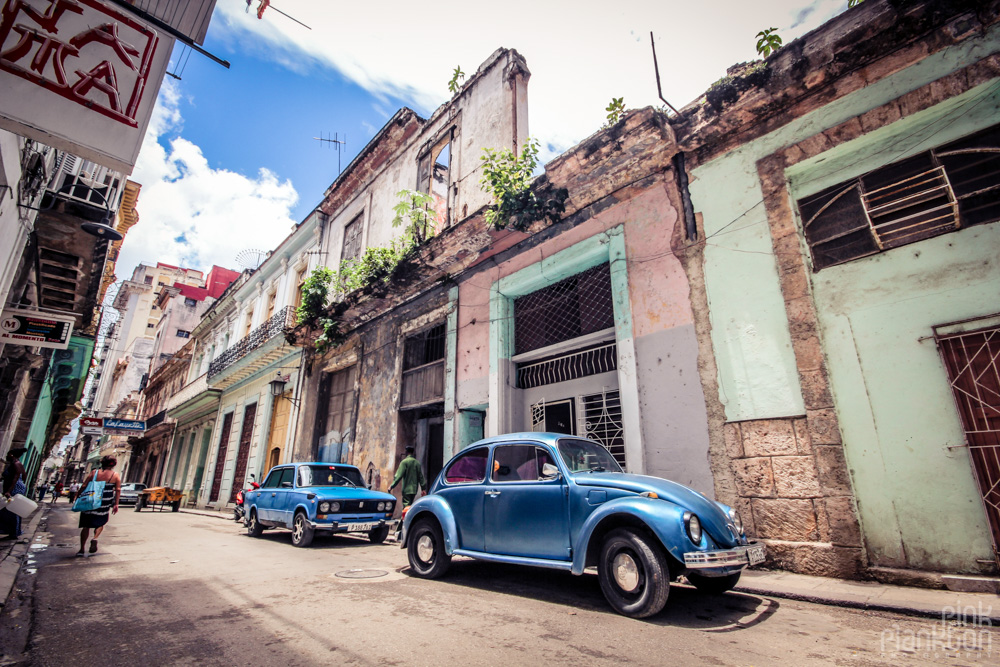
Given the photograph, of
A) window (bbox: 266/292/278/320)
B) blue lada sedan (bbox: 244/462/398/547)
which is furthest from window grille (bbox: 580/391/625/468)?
window (bbox: 266/292/278/320)

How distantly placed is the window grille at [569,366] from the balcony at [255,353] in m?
9.77

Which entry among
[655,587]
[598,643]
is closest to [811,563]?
[655,587]

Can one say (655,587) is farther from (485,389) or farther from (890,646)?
(485,389)

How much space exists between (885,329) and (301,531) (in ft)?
29.8

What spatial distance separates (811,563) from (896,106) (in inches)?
206

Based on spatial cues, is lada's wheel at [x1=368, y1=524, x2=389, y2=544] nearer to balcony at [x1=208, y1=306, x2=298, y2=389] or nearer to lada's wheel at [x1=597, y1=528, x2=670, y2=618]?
lada's wheel at [x1=597, y1=528, x2=670, y2=618]

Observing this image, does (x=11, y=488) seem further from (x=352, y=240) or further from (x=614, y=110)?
(x=614, y=110)

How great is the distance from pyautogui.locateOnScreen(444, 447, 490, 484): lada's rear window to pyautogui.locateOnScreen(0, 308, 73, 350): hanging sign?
6966 millimetres

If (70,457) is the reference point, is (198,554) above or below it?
below

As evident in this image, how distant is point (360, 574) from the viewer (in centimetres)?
549

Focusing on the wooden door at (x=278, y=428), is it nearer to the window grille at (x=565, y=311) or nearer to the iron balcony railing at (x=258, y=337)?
the iron balcony railing at (x=258, y=337)

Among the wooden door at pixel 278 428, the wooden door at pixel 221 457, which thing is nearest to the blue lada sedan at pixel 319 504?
the wooden door at pixel 278 428

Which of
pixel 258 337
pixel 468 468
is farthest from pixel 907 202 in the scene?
pixel 258 337

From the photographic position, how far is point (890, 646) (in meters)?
2.96
